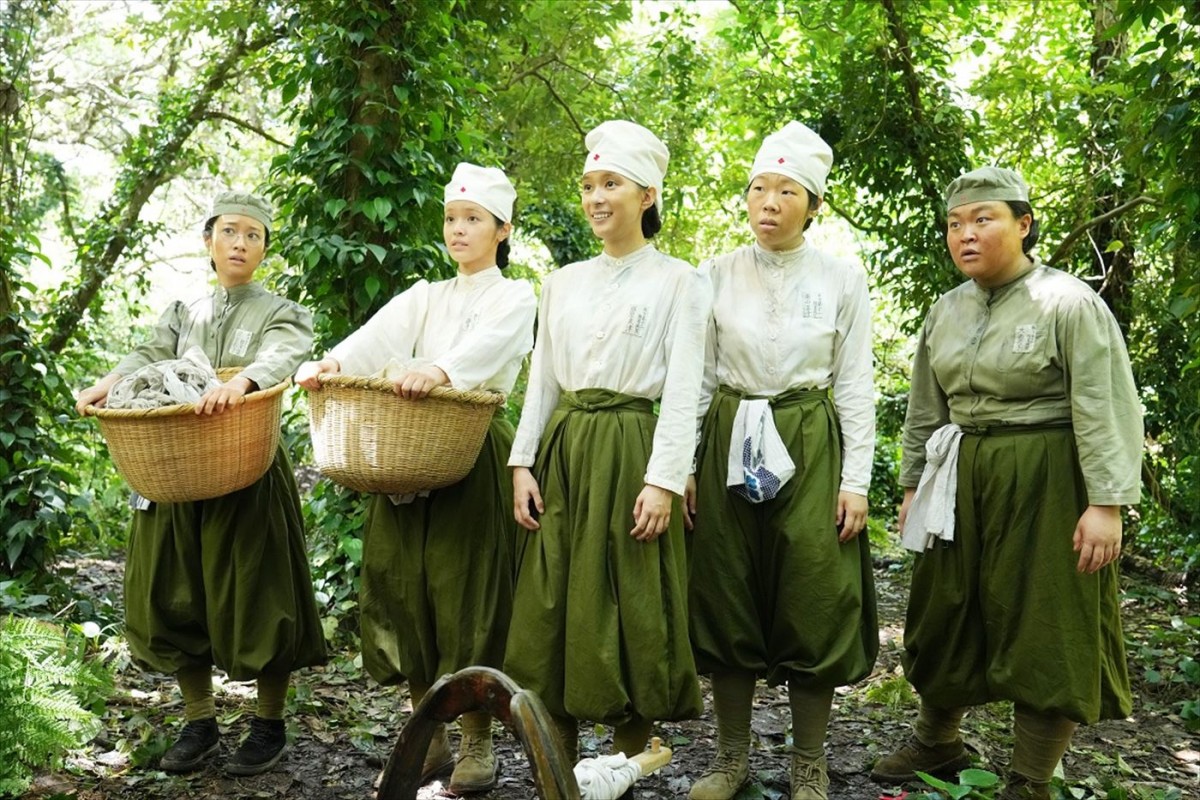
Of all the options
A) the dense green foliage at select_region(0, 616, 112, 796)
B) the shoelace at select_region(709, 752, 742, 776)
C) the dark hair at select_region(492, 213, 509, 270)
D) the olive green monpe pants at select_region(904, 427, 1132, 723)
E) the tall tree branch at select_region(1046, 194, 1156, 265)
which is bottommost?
the shoelace at select_region(709, 752, 742, 776)

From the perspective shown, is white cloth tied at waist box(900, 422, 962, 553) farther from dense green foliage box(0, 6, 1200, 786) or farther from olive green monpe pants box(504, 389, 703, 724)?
dense green foliage box(0, 6, 1200, 786)

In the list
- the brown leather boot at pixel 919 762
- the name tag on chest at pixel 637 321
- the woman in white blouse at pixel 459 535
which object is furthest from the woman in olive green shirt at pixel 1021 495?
the woman in white blouse at pixel 459 535

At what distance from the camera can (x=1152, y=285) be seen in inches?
241

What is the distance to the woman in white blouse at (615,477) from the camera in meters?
2.78

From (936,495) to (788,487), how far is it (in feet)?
1.61

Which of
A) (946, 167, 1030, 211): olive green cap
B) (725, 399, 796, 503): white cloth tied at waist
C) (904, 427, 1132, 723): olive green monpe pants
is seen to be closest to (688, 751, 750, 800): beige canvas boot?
(904, 427, 1132, 723): olive green monpe pants

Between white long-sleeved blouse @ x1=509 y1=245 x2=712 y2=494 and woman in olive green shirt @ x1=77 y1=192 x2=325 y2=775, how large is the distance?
36.4 inches

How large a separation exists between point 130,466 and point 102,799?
1.05 metres

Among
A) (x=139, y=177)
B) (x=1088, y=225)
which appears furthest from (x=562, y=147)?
(x=1088, y=225)

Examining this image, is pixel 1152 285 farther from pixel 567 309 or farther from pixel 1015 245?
pixel 567 309

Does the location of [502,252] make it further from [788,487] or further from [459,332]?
[788,487]

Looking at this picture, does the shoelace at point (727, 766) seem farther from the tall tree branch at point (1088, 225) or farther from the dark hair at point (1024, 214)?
the tall tree branch at point (1088, 225)

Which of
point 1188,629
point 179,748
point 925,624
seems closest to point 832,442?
point 925,624

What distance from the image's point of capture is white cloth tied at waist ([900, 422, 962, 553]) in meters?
3.14
